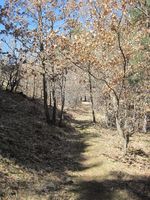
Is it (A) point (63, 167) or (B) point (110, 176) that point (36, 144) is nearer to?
(A) point (63, 167)

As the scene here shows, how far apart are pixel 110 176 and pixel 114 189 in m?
2.11

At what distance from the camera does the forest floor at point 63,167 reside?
14.3 metres

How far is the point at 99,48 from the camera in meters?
19.1

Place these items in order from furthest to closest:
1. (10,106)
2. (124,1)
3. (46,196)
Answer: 1. (10,106)
2. (124,1)
3. (46,196)

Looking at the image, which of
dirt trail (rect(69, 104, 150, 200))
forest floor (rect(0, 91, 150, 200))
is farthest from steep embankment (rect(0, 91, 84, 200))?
dirt trail (rect(69, 104, 150, 200))

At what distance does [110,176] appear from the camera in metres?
17.9

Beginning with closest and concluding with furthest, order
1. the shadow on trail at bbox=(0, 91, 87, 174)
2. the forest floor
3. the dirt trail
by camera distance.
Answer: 1. the forest floor
2. the dirt trail
3. the shadow on trail at bbox=(0, 91, 87, 174)

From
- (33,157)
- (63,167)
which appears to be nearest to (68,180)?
(63,167)

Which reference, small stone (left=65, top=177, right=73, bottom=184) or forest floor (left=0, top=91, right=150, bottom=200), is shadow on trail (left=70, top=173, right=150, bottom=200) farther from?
small stone (left=65, top=177, right=73, bottom=184)

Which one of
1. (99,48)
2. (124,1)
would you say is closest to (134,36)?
(99,48)

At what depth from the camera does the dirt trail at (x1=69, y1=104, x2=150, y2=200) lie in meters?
15.2

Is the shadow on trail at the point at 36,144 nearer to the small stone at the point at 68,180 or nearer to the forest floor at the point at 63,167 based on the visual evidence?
the forest floor at the point at 63,167

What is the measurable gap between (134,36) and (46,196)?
939cm

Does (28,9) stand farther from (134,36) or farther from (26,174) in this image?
(26,174)
